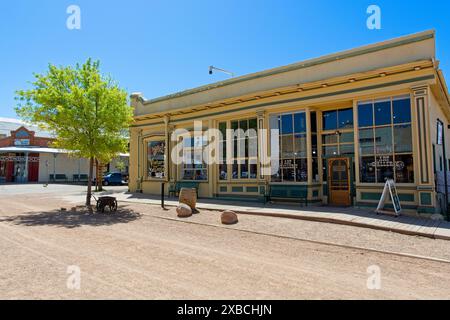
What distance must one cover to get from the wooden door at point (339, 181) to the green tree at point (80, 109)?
9.61 m

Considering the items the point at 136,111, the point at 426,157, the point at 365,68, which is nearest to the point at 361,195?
the point at 426,157

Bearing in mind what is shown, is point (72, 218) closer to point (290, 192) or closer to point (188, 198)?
point (188, 198)

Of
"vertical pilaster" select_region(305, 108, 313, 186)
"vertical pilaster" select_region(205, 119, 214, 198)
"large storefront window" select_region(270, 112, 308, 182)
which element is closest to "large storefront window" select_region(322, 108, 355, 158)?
"vertical pilaster" select_region(305, 108, 313, 186)

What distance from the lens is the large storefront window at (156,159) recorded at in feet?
66.9

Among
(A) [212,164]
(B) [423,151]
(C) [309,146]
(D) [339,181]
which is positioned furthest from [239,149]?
(B) [423,151]

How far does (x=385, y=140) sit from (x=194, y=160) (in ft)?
33.0

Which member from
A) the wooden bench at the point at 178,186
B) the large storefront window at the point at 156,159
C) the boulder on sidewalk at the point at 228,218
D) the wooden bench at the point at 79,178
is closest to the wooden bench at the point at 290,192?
the boulder on sidewalk at the point at 228,218

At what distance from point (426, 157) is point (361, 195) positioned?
2.65 meters

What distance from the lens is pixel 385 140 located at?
1232 cm

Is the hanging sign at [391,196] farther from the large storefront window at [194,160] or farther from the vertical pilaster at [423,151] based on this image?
the large storefront window at [194,160]

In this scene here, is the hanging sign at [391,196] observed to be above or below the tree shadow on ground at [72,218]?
above

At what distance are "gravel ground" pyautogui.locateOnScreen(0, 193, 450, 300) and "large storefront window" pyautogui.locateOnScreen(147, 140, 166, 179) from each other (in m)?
9.54

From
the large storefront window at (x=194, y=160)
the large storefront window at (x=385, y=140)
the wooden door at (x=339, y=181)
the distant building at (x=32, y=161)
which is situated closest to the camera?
the large storefront window at (x=385, y=140)

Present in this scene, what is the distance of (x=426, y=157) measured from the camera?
11.2 m
